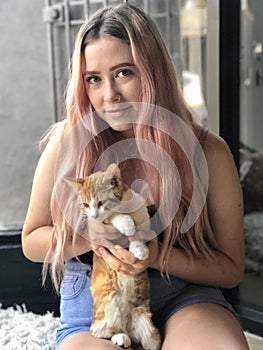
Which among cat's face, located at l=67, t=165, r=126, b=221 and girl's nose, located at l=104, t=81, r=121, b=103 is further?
girl's nose, located at l=104, t=81, r=121, b=103

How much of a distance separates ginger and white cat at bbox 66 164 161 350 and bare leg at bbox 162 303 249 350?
38 mm

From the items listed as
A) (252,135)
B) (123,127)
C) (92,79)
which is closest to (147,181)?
(123,127)

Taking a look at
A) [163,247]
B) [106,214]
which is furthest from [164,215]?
[106,214]

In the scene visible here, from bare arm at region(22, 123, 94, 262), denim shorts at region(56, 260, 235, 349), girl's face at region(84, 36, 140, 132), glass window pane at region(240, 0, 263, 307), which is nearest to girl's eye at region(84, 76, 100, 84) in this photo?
girl's face at region(84, 36, 140, 132)

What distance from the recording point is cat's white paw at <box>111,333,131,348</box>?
908 mm

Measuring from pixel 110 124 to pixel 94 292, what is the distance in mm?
312

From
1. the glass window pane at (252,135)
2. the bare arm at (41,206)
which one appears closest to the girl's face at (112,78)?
the bare arm at (41,206)

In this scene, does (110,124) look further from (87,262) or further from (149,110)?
(87,262)

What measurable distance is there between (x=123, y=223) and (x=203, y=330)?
9.4 inches

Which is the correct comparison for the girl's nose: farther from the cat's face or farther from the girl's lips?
the cat's face

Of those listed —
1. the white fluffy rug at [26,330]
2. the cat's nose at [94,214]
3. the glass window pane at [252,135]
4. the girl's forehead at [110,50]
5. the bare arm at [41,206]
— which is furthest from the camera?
the glass window pane at [252,135]

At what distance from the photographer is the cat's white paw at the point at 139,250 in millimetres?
886

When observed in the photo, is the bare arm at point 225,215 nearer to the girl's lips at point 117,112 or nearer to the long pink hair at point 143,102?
the long pink hair at point 143,102

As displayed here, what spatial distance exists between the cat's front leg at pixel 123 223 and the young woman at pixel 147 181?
2.6 inches
